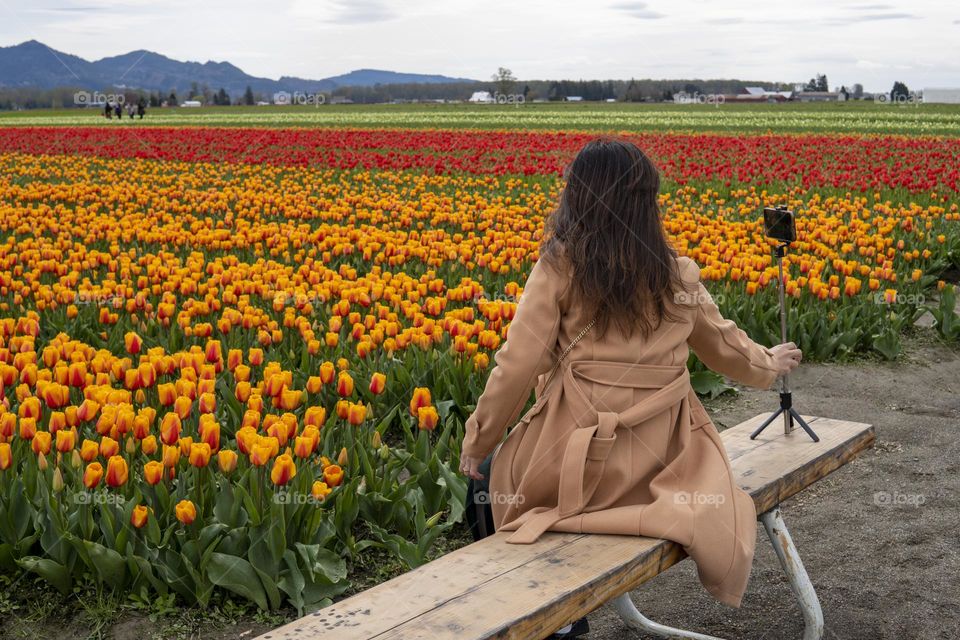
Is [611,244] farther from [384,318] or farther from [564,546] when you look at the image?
[384,318]

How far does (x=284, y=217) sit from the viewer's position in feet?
41.4

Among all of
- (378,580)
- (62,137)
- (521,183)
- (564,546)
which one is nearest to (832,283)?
(378,580)

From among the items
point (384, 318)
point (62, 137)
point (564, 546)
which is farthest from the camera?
point (62, 137)

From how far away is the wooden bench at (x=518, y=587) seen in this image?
2596mm

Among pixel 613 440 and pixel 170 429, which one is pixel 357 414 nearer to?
pixel 170 429

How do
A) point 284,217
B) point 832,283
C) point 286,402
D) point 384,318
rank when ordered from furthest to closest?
point 284,217 < point 832,283 < point 384,318 < point 286,402

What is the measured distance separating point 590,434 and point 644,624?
1.18 metres

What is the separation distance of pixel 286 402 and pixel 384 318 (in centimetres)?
191

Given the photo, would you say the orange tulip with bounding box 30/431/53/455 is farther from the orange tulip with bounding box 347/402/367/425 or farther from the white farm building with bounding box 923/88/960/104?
the white farm building with bounding box 923/88/960/104

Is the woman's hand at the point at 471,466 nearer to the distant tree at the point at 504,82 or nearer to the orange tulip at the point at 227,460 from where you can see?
the orange tulip at the point at 227,460

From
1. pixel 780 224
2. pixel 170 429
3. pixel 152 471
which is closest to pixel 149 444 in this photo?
pixel 170 429

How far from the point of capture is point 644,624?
157 inches

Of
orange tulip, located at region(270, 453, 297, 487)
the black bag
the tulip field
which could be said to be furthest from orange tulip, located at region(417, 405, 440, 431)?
the black bag

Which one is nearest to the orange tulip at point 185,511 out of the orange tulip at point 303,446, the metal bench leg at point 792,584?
the orange tulip at point 303,446
